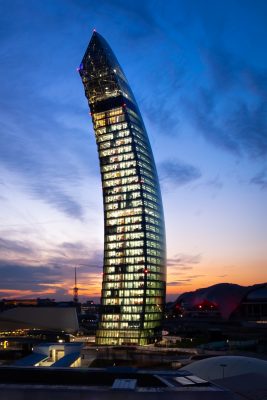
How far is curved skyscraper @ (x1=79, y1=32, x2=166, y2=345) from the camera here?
123062mm

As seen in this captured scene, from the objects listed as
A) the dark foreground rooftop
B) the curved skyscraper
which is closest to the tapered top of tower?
→ the curved skyscraper

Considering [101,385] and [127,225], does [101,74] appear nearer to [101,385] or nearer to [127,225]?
[127,225]

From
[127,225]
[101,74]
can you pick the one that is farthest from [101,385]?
[101,74]

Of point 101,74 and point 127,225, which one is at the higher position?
point 101,74

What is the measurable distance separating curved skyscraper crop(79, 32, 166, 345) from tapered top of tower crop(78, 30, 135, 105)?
11.2 inches

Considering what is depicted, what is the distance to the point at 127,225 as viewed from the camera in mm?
125000

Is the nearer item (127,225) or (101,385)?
(101,385)

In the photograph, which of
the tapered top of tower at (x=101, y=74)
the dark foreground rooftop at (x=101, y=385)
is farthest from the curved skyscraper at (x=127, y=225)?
the dark foreground rooftop at (x=101, y=385)

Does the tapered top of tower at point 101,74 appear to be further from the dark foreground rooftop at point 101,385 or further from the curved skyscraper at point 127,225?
the dark foreground rooftop at point 101,385

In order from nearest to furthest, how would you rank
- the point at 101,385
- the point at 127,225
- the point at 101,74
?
the point at 101,385, the point at 127,225, the point at 101,74

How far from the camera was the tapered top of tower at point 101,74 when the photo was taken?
134875mm

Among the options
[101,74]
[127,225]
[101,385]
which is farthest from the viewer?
[101,74]

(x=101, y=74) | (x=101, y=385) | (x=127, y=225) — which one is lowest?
(x=101, y=385)

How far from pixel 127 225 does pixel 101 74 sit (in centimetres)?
4459
